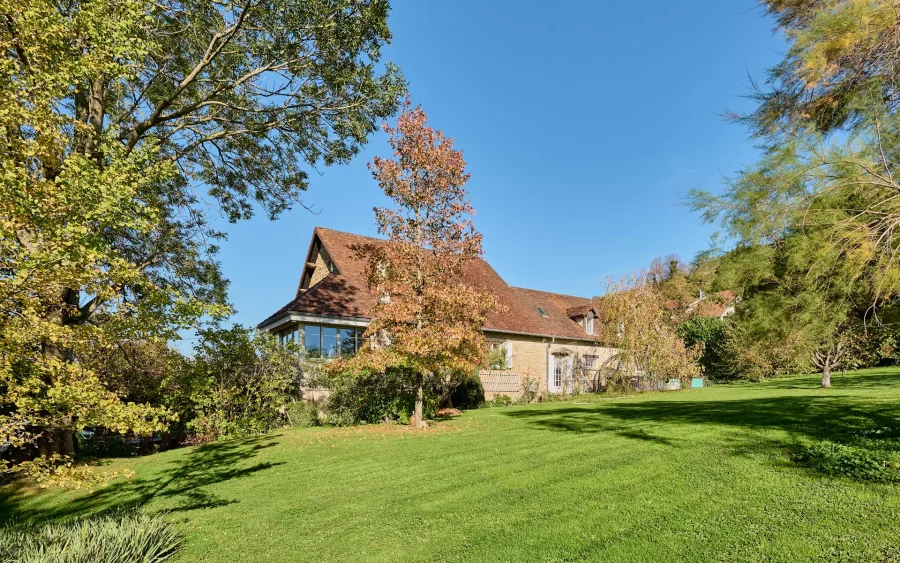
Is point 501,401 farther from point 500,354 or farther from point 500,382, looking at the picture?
point 500,354

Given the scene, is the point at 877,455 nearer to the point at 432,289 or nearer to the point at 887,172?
the point at 887,172

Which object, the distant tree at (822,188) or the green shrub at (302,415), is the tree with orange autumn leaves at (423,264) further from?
the distant tree at (822,188)

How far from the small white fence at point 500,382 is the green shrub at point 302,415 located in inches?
326

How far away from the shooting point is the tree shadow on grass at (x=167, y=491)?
7.16 metres

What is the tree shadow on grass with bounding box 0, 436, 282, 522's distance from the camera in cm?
716

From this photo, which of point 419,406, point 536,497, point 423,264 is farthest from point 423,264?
point 536,497

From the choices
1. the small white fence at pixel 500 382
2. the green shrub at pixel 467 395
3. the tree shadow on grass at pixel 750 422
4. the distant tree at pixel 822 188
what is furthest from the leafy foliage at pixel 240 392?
the distant tree at pixel 822 188

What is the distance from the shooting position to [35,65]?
186 inches

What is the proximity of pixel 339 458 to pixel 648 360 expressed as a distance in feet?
62.0

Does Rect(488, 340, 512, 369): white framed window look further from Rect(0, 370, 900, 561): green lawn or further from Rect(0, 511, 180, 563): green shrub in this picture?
Rect(0, 511, 180, 563): green shrub

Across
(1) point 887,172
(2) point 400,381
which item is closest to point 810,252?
(1) point 887,172

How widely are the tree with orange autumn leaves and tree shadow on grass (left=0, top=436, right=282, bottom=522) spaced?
13.1 feet

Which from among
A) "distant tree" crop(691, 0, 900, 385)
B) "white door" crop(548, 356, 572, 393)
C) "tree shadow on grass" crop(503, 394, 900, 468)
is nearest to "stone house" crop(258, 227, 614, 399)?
"white door" crop(548, 356, 572, 393)

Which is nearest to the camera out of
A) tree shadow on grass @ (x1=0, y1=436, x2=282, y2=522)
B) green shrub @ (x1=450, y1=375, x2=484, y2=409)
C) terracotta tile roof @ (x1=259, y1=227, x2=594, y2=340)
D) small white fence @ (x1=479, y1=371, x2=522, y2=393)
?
tree shadow on grass @ (x1=0, y1=436, x2=282, y2=522)
